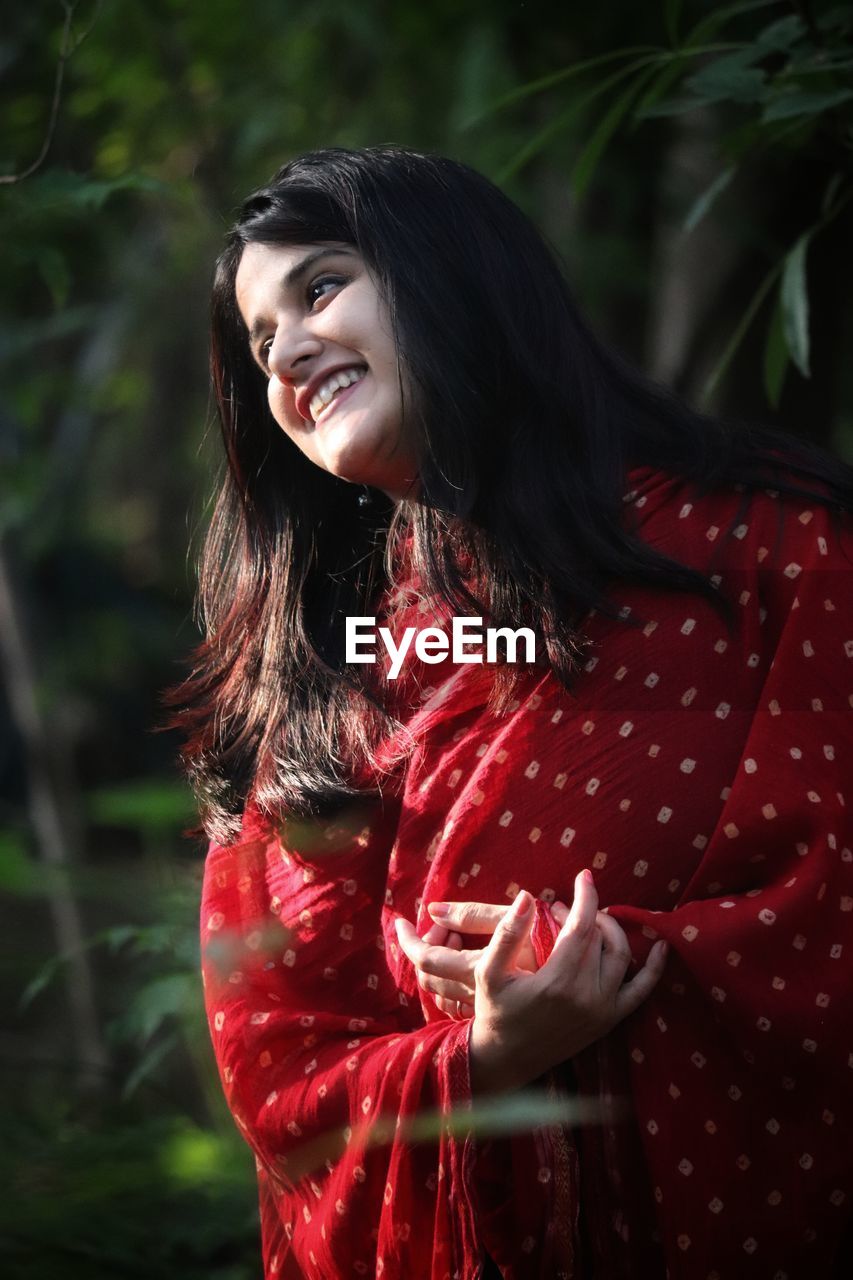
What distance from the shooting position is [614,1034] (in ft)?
3.79

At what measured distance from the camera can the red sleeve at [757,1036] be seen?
111 cm

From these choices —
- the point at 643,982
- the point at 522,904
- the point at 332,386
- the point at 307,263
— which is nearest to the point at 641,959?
the point at 643,982

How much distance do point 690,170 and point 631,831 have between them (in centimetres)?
196

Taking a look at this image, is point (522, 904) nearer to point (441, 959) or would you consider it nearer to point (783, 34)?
point (441, 959)

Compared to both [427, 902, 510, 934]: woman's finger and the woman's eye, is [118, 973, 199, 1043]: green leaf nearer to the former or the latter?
[427, 902, 510, 934]: woman's finger

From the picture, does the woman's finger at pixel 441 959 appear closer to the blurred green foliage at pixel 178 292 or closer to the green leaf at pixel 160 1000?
the blurred green foliage at pixel 178 292

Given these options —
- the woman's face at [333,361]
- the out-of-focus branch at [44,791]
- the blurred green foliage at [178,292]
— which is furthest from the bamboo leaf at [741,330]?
the out-of-focus branch at [44,791]

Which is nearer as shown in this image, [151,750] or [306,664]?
[306,664]

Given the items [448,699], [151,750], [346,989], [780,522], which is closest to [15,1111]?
[346,989]

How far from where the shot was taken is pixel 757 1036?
1.11m

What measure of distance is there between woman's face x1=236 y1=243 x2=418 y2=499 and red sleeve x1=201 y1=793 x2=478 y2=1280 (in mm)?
347

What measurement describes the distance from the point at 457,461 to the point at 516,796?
0.31 meters

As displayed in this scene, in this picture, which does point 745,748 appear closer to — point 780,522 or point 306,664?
point 780,522
